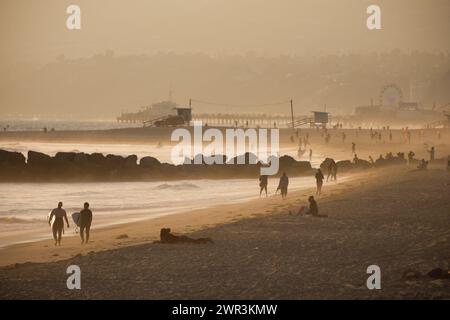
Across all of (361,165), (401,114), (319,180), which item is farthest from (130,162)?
(401,114)

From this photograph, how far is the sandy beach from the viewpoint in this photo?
43.2 ft

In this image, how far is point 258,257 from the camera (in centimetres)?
1599

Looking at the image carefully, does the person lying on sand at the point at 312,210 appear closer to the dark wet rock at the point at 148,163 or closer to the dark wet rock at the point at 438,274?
the dark wet rock at the point at 438,274

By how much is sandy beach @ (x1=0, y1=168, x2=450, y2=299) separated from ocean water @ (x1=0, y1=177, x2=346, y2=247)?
107 inches

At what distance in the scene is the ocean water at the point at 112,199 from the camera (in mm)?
24859

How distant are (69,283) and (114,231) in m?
8.03

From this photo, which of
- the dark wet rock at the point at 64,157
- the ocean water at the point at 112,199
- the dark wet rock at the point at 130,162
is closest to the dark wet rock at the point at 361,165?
the ocean water at the point at 112,199

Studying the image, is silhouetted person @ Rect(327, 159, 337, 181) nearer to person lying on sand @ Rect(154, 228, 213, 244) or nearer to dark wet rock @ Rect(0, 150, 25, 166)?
dark wet rock @ Rect(0, 150, 25, 166)

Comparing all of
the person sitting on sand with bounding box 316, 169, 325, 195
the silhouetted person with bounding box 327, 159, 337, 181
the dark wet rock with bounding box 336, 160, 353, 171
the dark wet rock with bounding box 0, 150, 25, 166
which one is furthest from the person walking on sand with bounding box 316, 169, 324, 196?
the dark wet rock with bounding box 0, 150, 25, 166

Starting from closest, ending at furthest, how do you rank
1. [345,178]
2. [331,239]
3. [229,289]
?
1. [229,289]
2. [331,239]
3. [345,178]
